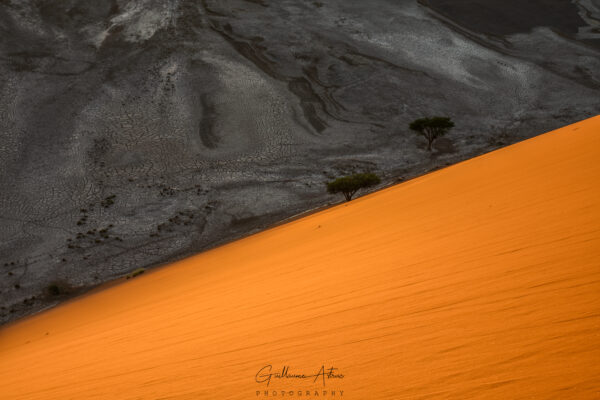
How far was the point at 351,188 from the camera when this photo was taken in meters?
24.9

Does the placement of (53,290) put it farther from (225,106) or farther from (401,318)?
(225,106)

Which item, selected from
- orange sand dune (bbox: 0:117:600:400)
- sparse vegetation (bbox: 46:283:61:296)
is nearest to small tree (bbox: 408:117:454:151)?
sparse vegetation (bbox: 46:283:61:296)

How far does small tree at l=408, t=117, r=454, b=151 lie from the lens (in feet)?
112

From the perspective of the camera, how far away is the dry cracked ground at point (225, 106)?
26.0 metres

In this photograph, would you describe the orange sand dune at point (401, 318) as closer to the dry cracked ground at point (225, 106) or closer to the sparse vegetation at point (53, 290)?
the sparse vegetation at point (53, 290)

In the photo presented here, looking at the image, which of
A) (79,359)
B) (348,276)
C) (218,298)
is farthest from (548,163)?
(79,359)

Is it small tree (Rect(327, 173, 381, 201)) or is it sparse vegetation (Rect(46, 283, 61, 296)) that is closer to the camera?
sparse vegetation (Rect(46, 283, 61, 296))

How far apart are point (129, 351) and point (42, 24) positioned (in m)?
50.1

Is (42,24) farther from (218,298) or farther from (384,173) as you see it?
(218,298)

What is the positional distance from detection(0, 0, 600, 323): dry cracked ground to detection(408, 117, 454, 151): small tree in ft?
2.76

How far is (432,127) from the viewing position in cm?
3438

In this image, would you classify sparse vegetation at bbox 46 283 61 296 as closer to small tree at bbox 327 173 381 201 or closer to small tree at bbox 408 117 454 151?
small tree at bbox 327 173 381 201
